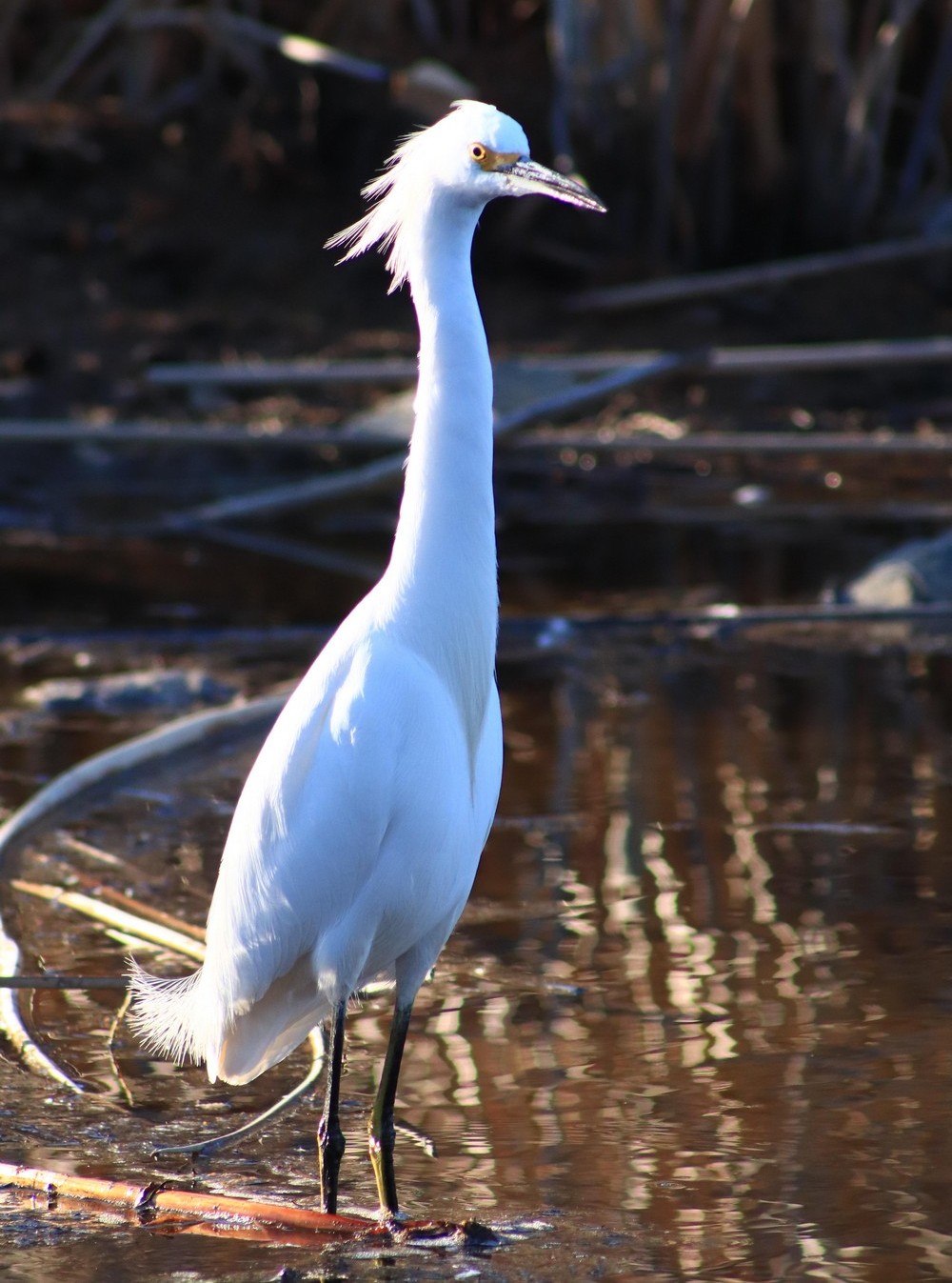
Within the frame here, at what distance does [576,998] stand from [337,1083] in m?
0.82

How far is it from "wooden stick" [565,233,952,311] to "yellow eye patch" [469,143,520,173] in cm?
613

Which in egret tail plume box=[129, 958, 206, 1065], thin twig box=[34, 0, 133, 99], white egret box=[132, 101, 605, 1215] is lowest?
egret tail plume box=[129, 958, 206, 1065]

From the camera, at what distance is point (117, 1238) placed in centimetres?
271

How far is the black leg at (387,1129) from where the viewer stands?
277 cm

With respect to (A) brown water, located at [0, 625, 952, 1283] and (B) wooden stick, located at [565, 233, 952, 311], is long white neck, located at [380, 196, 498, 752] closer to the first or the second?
(A) brown water, located at [0, 625, 952, 1283]

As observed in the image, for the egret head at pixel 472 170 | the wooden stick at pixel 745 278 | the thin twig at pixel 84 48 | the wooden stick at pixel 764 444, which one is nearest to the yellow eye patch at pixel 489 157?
the egret head at pixel 472 170

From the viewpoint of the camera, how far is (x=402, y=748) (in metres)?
2.74

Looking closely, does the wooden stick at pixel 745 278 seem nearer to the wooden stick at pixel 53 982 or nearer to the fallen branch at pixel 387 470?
the fallen branch at pixel 387 470

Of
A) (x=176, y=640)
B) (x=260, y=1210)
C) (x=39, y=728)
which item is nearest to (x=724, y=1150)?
(x=260, y=1210)

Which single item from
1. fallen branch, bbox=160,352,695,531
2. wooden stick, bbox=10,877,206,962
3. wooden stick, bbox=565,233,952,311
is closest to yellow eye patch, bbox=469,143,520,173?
wooden stick, bbox=10,877,206,962

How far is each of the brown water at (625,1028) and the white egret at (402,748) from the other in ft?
0.78

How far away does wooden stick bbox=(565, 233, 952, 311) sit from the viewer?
28.5ft

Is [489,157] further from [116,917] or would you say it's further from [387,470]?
[387,470]

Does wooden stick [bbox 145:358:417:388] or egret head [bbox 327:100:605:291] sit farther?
wooden stick [bbox 145:358:417:388]
